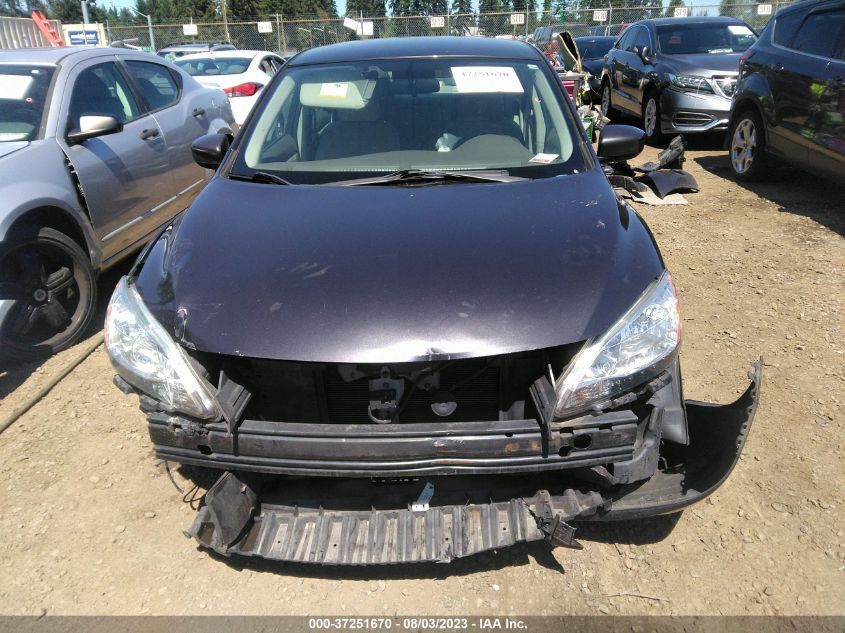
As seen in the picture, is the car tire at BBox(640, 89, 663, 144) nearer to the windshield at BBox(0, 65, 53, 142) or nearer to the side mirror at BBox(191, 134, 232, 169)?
A: the side mirror at BBox(191, 134, 232, 169)

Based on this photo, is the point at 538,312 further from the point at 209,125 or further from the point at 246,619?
the point at 209,125

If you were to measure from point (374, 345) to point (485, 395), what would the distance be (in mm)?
461

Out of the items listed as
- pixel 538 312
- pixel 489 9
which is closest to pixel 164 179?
pixel 538 312

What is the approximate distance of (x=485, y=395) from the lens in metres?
2.15

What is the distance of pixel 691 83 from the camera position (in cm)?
853

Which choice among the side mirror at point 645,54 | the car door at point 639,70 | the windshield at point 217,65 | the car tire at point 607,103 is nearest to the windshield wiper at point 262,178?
the car door at point 639,70

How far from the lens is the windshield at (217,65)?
36.7 feet

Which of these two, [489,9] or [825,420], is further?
[489,9]

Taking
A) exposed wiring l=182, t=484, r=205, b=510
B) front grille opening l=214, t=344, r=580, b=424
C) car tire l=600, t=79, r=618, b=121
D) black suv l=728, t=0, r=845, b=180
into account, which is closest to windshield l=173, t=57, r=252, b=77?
car tire l=600, t=79, r=618, b=121

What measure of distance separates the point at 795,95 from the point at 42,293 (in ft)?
21.9

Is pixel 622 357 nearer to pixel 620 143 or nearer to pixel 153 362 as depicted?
pixel 153 362

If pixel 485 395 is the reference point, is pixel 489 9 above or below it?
above

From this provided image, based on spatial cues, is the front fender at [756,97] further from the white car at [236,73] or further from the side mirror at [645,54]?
the white car at [236,73]

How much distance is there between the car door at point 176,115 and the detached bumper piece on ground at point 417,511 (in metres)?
3.75
